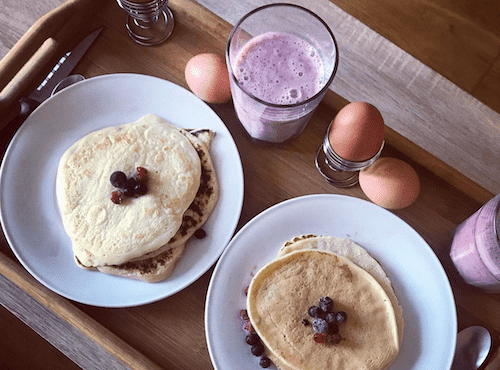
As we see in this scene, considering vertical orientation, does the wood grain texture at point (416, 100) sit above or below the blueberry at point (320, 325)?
above

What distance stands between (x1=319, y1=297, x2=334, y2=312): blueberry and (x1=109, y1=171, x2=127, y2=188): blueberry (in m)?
0.57

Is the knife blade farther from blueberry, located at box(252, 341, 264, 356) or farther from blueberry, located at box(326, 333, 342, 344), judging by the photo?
blueberry, located at box(326, 333, 342, 344)

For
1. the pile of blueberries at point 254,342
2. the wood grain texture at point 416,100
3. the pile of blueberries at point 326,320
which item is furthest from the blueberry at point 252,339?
the wood grain texture at point 416,100

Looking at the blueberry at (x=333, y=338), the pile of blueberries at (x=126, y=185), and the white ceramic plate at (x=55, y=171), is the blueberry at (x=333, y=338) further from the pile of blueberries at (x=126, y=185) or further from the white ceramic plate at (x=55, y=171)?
the pile of blueberries at (x=126, y=185)

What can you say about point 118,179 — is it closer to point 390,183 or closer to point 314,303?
point 314,303

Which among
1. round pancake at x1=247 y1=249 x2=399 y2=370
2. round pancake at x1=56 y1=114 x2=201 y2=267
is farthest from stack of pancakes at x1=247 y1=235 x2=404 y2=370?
round pancake at x1=56 y1=114 x2=201 y2=267

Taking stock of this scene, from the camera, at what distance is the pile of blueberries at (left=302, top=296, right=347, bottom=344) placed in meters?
1.14

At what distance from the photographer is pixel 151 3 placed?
4.17ft

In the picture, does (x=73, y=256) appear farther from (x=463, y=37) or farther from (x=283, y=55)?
(x=463, y=37)

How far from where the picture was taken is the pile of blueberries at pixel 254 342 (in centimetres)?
118

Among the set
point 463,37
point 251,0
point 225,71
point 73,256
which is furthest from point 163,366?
point 463,37

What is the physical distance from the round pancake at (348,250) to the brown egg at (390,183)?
A: 5.7 inches

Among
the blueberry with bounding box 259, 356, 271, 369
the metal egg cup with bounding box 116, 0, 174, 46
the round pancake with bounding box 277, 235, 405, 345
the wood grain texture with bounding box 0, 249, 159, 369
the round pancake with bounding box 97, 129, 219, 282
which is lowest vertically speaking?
the wood grain texture with bounding box 0, 249, 159, 369

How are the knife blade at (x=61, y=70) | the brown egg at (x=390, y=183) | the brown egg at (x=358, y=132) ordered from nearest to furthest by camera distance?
the brown egg at (x=358, y=132), the brown egg at (x=390, y=183), the knife blade at (x=61, y=70)
